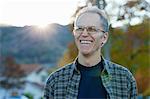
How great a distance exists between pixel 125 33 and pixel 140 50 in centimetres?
172

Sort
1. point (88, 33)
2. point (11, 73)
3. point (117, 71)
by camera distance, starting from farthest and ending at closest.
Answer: point (11, 73) < point (117, 71) < point (88, 33)

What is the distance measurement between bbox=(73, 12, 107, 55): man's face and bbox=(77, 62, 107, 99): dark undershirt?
98mm

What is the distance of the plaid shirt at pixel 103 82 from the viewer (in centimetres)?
237

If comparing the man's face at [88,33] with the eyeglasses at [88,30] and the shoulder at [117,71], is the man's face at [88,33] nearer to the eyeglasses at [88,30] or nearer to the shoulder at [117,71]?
the eyeglasses at [88,30]

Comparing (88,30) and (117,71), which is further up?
(88,30)

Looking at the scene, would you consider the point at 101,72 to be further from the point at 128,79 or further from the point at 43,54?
the point at 43,54

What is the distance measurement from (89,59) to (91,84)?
129mm

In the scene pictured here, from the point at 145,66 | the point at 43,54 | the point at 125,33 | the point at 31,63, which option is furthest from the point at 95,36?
the point at 31,63

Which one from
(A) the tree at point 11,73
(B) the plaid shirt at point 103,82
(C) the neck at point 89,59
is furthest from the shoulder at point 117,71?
(A) the tree at point 11,73

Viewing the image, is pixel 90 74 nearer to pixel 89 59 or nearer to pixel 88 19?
pixel 89 59

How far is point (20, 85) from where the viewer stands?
216 ft

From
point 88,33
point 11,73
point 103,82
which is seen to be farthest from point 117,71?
point 11,73

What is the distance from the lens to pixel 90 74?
7.78 ft

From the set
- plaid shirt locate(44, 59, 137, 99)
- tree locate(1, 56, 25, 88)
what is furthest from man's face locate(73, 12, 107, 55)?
tree locate(1, 56, 25, 88)
